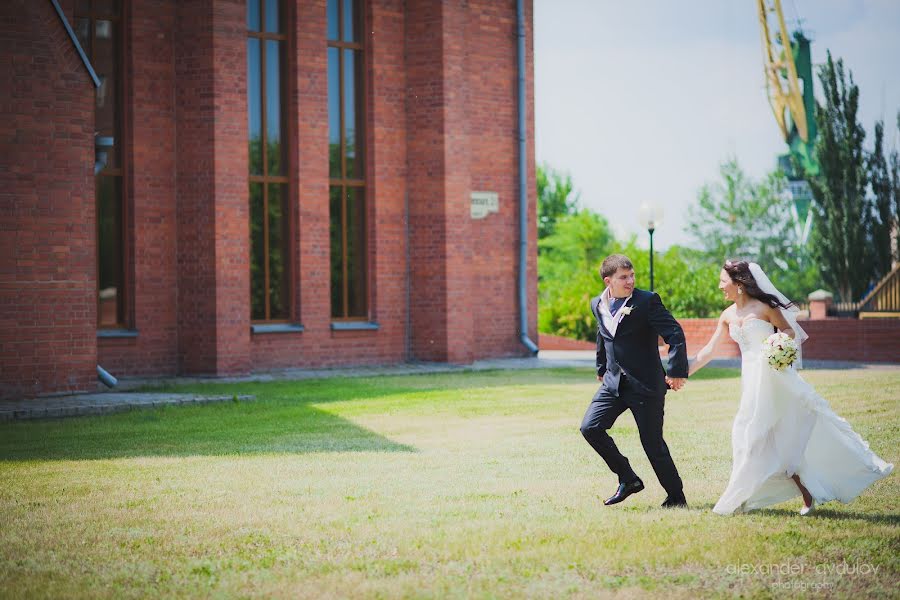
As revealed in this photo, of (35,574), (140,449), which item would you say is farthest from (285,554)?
(140,449)

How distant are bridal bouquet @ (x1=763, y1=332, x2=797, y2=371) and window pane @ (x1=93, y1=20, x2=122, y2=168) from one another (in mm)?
14068

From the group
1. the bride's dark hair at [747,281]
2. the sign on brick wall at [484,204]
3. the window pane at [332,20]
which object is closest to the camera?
the bride's dark hair at [747,281]

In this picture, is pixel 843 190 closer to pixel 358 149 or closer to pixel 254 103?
pixel 358 149

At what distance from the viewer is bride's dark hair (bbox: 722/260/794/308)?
7.77 meters

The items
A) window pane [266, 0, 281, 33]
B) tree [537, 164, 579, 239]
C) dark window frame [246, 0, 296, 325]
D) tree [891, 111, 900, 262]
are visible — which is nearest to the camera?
dark window frame [246, 0, 296, 325]

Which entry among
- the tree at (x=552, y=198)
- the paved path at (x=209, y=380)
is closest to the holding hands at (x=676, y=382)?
the paved path at (x=209, y=380)

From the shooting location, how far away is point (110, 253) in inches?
742

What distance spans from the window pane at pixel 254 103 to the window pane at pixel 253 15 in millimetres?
241

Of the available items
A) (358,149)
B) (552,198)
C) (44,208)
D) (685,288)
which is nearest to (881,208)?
(685,288)

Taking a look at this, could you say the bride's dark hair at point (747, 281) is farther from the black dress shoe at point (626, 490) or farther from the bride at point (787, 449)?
the black dress shoe at point (626, 490)

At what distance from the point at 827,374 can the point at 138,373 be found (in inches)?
470

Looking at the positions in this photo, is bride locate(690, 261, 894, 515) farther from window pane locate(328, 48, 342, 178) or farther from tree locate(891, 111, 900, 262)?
tree locate(891, 111, 900, 262)

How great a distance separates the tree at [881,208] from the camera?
3177cm

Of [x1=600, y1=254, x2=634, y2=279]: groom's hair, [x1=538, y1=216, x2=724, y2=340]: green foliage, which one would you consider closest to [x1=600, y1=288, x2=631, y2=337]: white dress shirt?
[x1=600, y1=254, x2=634, y2=279]: groom's hair
